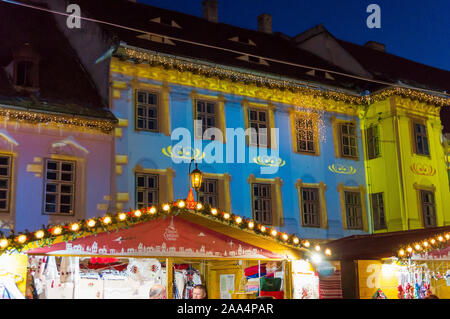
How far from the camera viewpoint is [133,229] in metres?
11.8

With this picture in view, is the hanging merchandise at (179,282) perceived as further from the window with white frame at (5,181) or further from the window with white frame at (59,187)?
the window with white frame at (5,181)

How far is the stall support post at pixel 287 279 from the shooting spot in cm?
1305

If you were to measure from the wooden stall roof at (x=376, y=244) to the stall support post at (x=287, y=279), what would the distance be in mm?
1391

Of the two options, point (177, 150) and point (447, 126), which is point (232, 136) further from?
point (447, 126)

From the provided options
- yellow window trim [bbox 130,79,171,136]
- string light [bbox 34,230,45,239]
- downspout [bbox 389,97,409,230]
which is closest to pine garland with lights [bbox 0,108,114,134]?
yellow window trim [bbox 130,79,171,136]

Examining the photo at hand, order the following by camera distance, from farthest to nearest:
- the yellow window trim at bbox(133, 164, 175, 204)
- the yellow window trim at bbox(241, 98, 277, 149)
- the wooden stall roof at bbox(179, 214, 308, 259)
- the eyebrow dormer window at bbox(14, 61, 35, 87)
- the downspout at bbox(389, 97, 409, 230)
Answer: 1. the downspout at bbox(389, 97, 409, 230)
2. the yellow window trim at bbox(241, 98, 277, 149)
3. the yellow window trim at bbox(133, 164, 175, 204)
4. the eyebrow dormer window at bbox(14, 61, 35, 87)
5. the wooden stall roof at bbox(179, 214, 308, 259)

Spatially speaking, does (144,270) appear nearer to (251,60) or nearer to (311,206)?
(311,206)

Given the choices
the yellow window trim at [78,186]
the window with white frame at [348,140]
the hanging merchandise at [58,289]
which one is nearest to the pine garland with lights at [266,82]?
the window with white frame at [348,140]

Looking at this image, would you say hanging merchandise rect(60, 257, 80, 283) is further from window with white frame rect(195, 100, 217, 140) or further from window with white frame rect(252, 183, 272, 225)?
window with white frame rect(252, 183, 272, 225)

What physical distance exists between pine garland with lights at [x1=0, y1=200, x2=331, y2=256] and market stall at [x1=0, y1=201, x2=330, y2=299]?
14 millimetres

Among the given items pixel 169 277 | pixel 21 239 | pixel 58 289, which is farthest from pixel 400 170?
pixel 21 239

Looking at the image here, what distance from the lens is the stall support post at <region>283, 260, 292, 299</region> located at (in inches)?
514

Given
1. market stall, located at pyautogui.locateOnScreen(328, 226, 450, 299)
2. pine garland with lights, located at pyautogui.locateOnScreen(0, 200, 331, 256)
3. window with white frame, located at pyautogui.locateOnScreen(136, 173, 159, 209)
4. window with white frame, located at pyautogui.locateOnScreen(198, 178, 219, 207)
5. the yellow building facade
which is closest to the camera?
pine garland with lights, located at pyautogui.locateOnScreen(0, 200, 331, 256)

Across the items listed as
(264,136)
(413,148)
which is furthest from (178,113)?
(413,148)
